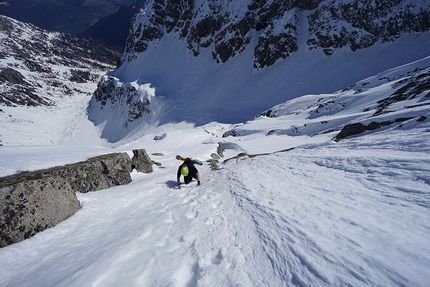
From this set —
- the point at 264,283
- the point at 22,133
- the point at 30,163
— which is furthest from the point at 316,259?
the point at 22,133

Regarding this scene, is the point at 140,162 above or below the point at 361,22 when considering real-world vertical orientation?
below

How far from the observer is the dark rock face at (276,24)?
3969 centimetres

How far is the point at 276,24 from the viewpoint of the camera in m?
50.1

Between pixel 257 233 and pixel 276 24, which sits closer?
pixel 257 233

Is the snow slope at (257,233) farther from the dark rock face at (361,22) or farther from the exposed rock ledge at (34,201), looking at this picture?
the dark rock face at (361,22)

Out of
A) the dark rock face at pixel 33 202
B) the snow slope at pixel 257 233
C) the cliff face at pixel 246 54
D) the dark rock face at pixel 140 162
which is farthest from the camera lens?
the cliff face at pixel 246 54

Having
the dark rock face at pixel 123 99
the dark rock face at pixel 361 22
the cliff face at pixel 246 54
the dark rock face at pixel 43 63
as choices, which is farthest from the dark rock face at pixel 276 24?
the dark rock face at pixel 43 63

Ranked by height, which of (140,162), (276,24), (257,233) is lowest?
(257,233)

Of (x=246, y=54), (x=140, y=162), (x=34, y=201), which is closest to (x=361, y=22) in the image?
(x=246, y=54)

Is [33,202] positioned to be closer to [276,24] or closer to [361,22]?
[361,22]

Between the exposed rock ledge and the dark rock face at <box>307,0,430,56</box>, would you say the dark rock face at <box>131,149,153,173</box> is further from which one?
the dark rock face at <box>307,0,430,56</box>

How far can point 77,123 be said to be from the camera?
70938mm

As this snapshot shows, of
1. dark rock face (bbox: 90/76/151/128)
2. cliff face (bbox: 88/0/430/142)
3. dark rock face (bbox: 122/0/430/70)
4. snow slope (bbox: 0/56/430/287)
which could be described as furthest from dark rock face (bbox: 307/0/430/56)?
snow slope (bbox: 0/56/430/287)

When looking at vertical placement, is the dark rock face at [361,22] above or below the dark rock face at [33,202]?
above
